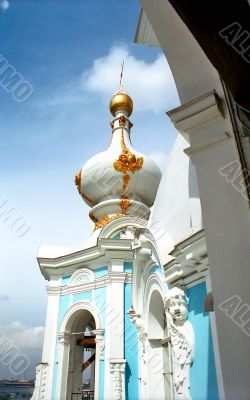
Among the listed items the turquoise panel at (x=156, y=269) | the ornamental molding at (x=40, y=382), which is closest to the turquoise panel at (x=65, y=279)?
the ornamental molding at (x=40, y=382)

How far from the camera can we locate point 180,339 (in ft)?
16.7

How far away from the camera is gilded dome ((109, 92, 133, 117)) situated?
16703 mm

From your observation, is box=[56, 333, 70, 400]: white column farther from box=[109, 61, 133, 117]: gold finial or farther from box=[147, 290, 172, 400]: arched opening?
box=[109, 61, 133, 117]: gold finial

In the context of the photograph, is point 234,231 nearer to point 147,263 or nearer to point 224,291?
point 224,291

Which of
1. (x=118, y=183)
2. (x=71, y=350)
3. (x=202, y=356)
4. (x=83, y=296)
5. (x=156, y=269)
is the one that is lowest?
(x=202, y=356)

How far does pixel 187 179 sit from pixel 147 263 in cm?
195

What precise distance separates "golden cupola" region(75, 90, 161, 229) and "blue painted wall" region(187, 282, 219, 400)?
8.18m

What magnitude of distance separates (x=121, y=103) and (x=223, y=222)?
47.9 feet

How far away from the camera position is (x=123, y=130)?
16047 mm

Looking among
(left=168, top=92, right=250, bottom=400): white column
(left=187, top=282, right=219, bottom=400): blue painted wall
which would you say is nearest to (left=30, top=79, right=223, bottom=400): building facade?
(left=187, top=282, right=219, bottom=400): blue painted wall

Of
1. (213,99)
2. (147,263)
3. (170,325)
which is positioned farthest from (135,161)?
(213,99)

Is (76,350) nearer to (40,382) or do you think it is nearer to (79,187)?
(40,382)

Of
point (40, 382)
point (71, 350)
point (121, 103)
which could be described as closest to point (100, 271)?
point (71, 350)

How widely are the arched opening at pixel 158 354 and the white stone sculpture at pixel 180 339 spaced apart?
1503mm
